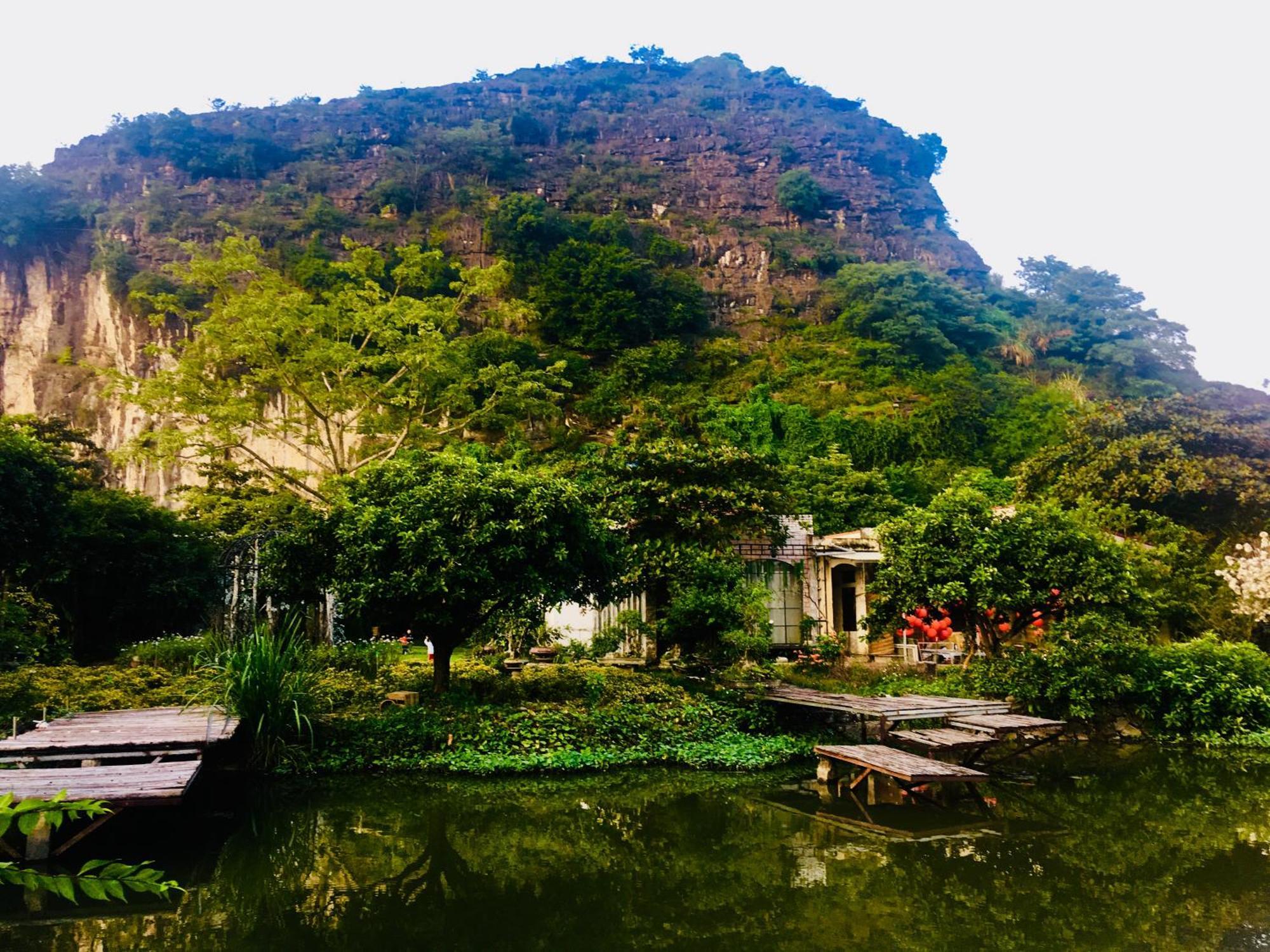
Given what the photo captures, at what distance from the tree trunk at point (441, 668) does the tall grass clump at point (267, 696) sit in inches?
58.2

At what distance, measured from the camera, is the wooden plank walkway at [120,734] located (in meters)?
6.23

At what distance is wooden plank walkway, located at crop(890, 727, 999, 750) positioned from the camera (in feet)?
24.8

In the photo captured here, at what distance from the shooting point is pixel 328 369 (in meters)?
20.2

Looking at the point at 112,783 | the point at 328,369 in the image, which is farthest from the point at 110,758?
the point at 328,369

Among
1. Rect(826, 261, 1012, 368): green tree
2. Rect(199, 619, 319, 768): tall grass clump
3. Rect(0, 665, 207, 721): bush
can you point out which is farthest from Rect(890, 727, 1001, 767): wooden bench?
Rect(826, 261, 1012, 368): green tree

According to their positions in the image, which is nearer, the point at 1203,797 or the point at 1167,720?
the point at 1203,797

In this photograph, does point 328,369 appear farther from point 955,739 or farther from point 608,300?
point 955,739

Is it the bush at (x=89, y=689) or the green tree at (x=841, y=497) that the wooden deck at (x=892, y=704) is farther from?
the green tree at (x=841, y=497)

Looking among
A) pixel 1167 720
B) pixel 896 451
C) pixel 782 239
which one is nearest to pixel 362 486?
pixel 1167 720

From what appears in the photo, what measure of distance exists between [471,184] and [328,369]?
25.8 metres

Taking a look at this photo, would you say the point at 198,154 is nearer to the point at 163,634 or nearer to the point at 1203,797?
the point at 163,634

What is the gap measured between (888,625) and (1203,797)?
435cm

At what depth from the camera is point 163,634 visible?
14.4 meters

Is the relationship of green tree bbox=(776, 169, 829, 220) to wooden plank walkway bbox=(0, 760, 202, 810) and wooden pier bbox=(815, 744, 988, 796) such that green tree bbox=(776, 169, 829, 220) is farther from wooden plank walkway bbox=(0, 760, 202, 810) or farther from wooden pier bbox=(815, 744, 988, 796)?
wooden plank walkway bbox=(0, 760, 202, 810)
